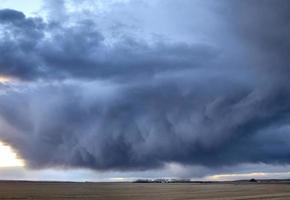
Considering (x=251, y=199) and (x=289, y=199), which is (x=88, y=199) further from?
(x=289, y=199)

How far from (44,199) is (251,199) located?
3290 cm

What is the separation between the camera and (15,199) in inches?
2857

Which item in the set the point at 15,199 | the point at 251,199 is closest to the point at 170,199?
the point at 251,199

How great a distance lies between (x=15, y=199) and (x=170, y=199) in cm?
2483

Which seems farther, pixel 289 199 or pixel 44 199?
pixel 44 199

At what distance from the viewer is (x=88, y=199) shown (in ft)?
242

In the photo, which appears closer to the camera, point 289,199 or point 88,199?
point 289,199

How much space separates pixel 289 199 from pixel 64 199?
35253 millimetres

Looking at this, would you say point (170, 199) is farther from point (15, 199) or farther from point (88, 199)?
point (15, 199)

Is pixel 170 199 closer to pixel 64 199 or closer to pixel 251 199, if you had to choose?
pixel 251 199

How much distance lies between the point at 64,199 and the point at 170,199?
17.2 m

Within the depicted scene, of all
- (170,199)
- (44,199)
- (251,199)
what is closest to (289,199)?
(251,199)

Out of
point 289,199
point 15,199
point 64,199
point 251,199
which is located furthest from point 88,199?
point 289,199

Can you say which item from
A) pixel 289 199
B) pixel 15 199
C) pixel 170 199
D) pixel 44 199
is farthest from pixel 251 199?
pixel 15 199
